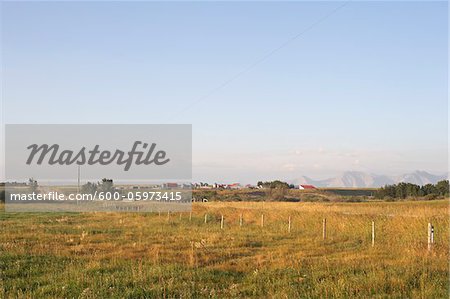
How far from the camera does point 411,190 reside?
4168 inches

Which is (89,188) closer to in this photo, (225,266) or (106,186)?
(106,186)

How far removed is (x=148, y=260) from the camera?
16.4 m

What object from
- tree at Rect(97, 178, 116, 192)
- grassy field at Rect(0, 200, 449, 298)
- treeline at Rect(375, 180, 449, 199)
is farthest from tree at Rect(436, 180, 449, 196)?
grassy field at Rect(0, 200, 449, 298)

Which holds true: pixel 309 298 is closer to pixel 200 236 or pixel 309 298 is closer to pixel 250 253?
pixel 250 253

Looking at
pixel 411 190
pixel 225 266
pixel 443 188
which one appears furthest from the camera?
pixel 411 190

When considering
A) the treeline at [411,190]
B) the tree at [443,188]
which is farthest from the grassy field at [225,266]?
the treeline at [411,190]

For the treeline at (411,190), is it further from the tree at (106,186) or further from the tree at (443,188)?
the tree at (106,186)

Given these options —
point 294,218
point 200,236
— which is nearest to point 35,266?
point 200,236

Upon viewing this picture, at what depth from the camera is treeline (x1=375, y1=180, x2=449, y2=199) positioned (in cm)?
10400

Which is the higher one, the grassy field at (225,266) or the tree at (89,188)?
the grassy field at (225,266)

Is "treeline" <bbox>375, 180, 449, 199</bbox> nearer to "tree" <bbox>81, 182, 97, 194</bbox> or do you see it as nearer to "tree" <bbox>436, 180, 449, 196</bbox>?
"tree" <bbox>436, 180, 449, 196</bbox>

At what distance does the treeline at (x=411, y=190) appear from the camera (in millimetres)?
104000

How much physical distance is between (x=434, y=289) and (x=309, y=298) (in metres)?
3.16

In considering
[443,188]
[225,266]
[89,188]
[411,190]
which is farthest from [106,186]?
[225,266]
